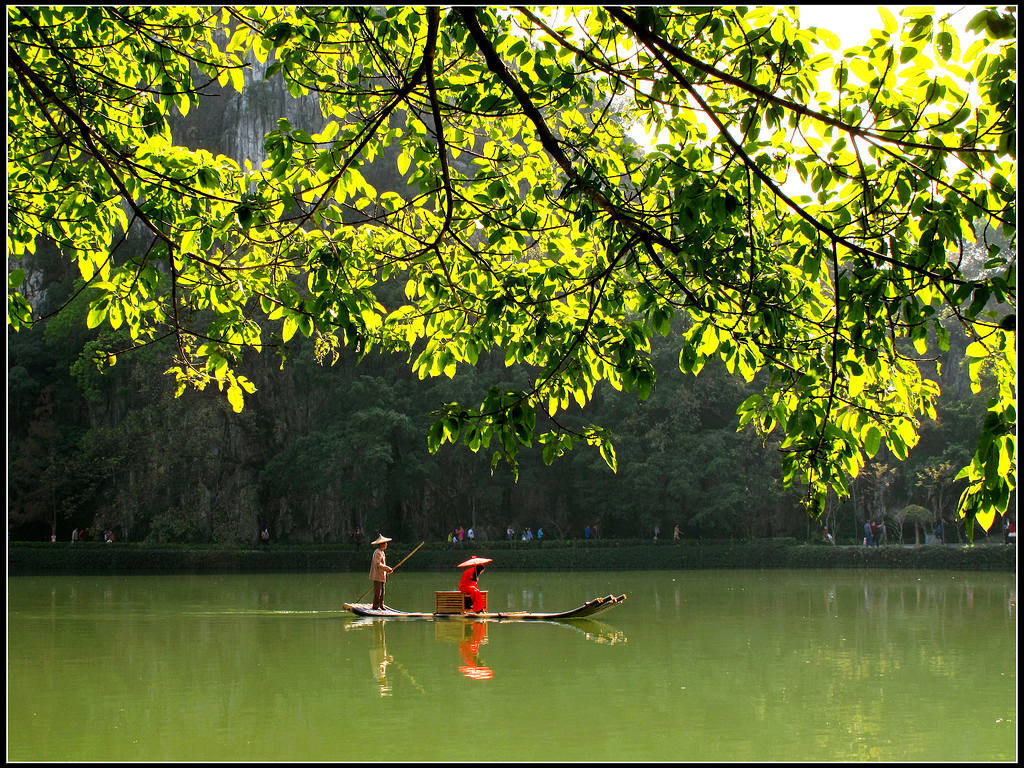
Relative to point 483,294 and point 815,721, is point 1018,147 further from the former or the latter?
point 815,721

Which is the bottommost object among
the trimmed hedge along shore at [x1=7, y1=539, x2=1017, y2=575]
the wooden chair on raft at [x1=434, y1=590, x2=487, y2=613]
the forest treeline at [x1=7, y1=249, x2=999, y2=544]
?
the trimmed hedge along shore at [x1=7, y1=539, x2=1017, y2=575]

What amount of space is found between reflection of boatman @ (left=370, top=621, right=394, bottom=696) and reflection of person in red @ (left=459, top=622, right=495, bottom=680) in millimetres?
642

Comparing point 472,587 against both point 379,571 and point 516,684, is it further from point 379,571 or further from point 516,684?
point 516,684

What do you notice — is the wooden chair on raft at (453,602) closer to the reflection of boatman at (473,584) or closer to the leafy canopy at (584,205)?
the reflection of boatman at (473,584)

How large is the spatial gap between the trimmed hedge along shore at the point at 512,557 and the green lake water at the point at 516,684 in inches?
371

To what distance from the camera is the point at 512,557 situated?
25.2 meters

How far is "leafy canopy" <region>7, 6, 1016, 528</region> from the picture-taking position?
10.2ft

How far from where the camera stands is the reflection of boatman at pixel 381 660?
24.7ft

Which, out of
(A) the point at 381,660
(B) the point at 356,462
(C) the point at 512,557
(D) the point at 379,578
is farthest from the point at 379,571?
(B) the point at 356,462

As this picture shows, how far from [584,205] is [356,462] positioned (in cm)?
2381

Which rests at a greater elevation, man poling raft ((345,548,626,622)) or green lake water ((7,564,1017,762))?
man poling raft ((345,548,626,622))

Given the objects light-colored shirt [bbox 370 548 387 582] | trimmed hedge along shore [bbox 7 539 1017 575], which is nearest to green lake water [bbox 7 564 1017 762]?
light-colored shirt [bbox 370 548 387 582]

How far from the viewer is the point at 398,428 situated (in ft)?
91.6

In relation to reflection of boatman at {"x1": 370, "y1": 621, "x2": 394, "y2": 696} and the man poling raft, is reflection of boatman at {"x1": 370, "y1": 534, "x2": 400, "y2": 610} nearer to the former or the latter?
the man poling raft
